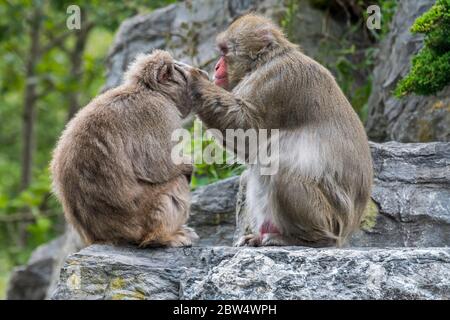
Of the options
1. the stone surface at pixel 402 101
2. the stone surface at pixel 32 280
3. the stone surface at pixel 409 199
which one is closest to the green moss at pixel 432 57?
the stone surface at pixel 409 199

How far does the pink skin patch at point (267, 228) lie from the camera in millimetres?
5504

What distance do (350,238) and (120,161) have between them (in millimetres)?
2089

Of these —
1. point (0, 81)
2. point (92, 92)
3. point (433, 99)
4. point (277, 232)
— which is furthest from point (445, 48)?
point (0, 81)

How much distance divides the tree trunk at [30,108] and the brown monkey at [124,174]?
932 cm

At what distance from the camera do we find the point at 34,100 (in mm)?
14812

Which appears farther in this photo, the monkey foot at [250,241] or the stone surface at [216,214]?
the stone surface at [216,214]

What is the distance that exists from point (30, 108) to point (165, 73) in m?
9.57

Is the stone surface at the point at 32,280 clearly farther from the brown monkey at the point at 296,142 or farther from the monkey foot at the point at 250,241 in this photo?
the brown monkey at the point at 296,142

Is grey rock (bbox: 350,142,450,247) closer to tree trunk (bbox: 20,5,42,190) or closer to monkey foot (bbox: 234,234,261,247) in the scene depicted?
monkey foot (bbox: 234,234,261,247)

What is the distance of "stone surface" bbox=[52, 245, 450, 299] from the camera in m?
4.58

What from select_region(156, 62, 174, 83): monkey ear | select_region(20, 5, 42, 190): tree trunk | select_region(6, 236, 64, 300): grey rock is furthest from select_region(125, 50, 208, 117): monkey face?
select_region(20, 5, 42, 190): tree trunk

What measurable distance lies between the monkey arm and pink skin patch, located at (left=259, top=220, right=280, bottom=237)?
2.11ft
